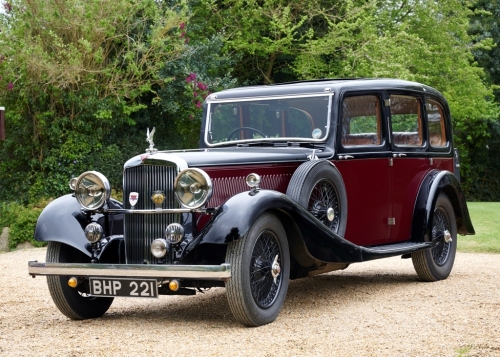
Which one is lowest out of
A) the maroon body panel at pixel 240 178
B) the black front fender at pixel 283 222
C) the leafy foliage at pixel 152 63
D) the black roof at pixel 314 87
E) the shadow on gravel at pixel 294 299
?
the shadow on gravel at pixel 294 299

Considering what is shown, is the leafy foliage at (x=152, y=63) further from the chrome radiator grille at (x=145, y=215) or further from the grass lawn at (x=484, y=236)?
the chrome radiator grille at (x=145, y=215)

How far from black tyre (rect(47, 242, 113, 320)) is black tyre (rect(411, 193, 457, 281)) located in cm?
335

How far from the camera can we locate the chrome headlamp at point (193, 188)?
219 inches

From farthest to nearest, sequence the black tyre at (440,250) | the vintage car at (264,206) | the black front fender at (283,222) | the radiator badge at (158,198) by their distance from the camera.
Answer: the black tyre at (440,250) → the radiator badge at (158,198) → the vintage car at (264,206) → the black front fender at (283,222)

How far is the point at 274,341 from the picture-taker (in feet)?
16.6

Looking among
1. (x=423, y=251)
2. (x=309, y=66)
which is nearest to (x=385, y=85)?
(x=423, y=251)

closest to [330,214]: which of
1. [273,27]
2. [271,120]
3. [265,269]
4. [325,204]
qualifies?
[325,204]

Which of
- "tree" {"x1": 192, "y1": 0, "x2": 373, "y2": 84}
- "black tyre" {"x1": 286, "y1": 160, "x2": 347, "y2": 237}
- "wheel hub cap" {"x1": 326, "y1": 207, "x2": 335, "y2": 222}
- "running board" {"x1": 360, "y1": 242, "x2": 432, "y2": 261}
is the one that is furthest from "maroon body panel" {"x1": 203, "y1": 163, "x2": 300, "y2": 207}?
"tree" {"x1": 192, "y1": 0, "x2": 373, "y2": 84}

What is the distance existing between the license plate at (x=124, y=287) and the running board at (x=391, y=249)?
1996 millimetres

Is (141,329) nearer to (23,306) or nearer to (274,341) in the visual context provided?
(274,341)

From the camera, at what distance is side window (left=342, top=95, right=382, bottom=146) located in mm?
7059

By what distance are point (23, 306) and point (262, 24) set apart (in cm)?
1433

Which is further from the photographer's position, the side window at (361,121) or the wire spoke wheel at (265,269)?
the side window at (361,121)

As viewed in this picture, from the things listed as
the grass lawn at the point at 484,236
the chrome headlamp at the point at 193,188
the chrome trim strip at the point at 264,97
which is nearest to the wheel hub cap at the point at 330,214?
the chrome trim strip at the point at 264,97
